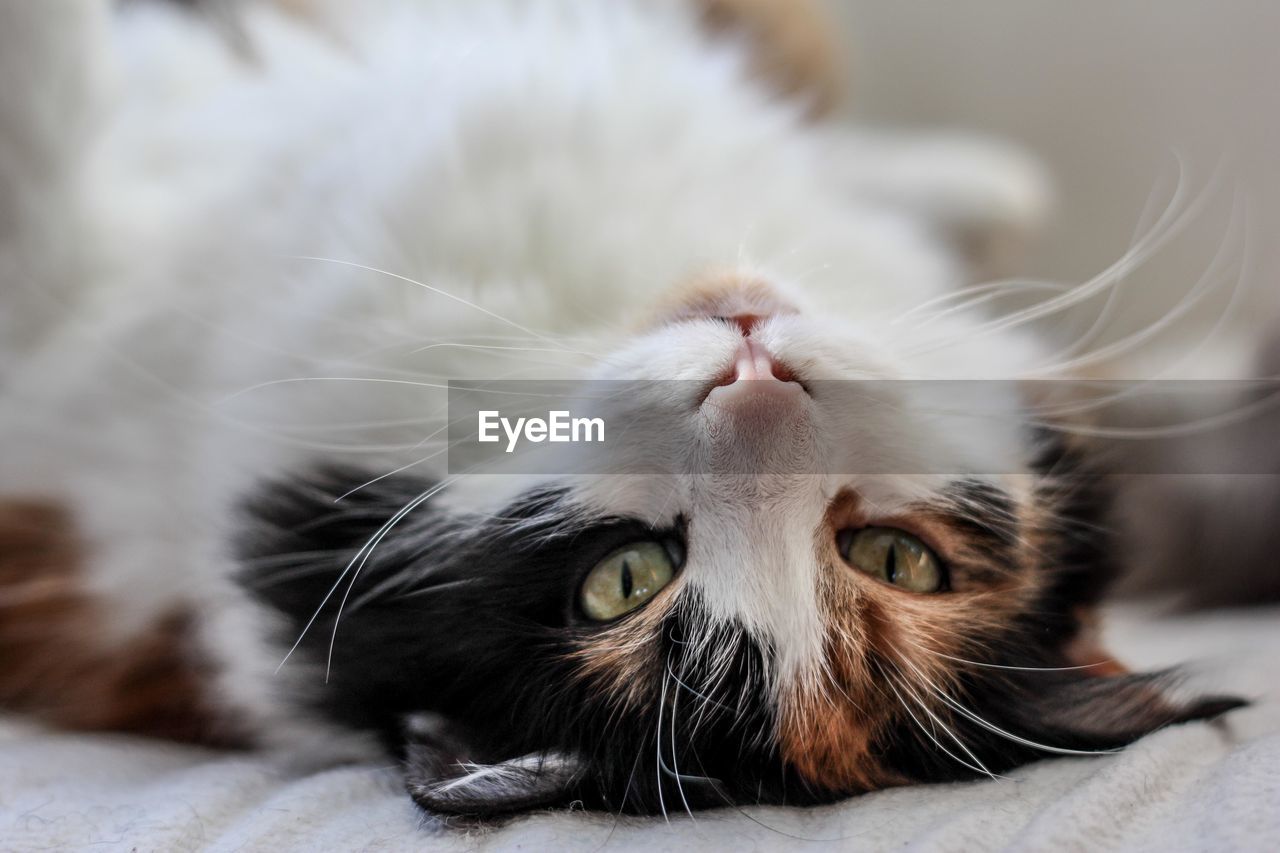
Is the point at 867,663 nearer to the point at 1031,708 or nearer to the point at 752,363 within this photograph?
the point at 1031,708

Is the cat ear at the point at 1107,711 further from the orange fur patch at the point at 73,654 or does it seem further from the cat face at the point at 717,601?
the orange fur patch at the point at 73,654

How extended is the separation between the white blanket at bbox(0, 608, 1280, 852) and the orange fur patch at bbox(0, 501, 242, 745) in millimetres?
69

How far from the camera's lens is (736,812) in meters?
0.68

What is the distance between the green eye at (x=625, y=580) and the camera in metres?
0.72

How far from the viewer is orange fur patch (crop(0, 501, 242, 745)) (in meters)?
0.86

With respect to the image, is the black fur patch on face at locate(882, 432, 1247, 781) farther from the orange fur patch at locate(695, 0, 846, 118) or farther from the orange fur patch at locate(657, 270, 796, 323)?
the orange fur patch at locate(695, 0, 846, 118)

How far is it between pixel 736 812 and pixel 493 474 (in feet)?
1.09

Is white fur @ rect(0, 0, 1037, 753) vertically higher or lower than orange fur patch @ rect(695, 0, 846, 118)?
lower

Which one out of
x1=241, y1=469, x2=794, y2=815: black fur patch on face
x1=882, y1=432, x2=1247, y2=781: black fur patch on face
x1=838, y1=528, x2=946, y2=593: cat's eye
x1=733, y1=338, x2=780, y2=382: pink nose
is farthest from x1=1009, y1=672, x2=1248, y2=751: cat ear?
x1=733, y1=338, x2=780, y2=382: pink nose

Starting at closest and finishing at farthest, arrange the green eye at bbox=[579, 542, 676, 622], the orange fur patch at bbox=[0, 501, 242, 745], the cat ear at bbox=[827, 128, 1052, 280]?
the green eye at bbox=[579, 542, 676, 622]
the orange fur patch at bbox=[0, 501, 242, 745]
the cat ear at bbox=[827, 128, 1052, 280]

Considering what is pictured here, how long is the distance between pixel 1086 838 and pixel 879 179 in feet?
3.13

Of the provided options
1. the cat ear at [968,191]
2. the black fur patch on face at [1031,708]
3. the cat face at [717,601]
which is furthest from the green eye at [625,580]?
the cat ear at [968,191]

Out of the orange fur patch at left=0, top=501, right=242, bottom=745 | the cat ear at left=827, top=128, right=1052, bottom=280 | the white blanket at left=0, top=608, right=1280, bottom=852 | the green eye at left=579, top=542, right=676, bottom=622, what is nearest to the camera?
the white blanket at left=0, top=608, right=1280, bottom=852

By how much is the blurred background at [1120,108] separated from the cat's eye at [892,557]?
1.64 ft
